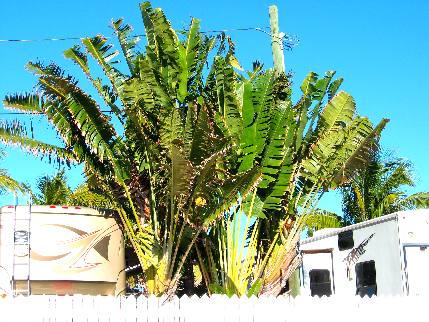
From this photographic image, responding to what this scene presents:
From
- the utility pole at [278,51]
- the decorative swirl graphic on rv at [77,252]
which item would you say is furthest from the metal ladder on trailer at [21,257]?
the utility pole at [278,51]

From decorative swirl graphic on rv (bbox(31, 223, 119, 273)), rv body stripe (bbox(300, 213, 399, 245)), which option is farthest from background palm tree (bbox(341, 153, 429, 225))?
decorative swirl graphic on rv (bbox(31, 223, 119, 273))

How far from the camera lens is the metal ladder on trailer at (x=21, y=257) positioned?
12.4 metres

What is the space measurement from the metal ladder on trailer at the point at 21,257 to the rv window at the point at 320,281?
7.79m

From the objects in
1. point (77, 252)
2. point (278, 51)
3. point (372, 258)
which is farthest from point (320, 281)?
point (77, 252)

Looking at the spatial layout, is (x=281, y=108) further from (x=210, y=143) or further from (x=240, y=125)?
(x=210, y=143)

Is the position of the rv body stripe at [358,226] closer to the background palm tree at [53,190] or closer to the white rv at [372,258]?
the white rv at [372,258]

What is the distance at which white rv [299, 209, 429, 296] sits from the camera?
1388cm

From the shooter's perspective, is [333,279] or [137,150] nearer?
[137,150]

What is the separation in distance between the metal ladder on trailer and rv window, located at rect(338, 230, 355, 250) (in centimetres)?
756

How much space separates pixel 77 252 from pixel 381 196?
696 inches

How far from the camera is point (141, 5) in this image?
1492 centimetres

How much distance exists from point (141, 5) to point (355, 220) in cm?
1646

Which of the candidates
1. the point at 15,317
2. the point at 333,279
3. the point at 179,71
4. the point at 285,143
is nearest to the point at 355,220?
the point at 333,279

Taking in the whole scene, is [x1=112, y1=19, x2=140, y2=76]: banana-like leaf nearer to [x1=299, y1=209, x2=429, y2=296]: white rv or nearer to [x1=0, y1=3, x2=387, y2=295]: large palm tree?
[x1=0, y1=3, x2=387, y2=295]: large palm tree
